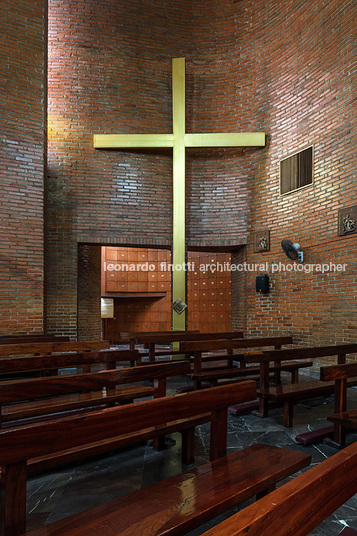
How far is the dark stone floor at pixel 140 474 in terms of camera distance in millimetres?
2090

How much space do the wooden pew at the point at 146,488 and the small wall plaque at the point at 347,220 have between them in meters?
5.03

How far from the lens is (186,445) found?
9.05ft

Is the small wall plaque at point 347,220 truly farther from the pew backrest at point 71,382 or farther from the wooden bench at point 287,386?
the pew backrest at point 71,382

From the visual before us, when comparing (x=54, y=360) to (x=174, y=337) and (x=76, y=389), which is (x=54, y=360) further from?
(x=174, y=337)

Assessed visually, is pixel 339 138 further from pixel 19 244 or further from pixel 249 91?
pixel 19 244

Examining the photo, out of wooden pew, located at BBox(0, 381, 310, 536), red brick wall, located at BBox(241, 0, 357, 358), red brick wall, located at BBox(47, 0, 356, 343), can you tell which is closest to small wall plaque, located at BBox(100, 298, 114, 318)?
red brick wall, located at BBox(47, 0, 356, 343)

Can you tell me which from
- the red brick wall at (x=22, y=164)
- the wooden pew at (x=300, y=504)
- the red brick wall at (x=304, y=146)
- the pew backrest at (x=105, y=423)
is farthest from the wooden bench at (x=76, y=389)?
the red brick wall at (x=304, y=146)

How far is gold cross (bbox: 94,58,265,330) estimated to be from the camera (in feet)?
26.4

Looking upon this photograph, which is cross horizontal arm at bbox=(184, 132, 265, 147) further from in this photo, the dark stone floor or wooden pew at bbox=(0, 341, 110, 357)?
the dark stone floor

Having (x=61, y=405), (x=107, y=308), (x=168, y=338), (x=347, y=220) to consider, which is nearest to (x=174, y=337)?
(x=168, y=338)

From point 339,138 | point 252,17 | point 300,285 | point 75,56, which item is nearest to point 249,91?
point 252,17

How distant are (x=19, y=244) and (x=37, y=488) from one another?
205 inches

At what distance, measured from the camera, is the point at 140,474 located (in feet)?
8.46

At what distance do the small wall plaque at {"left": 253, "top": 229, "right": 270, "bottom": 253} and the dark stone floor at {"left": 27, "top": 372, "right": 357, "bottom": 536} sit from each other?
4.62m
